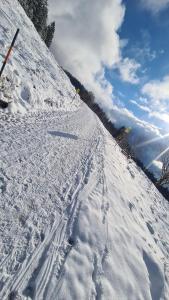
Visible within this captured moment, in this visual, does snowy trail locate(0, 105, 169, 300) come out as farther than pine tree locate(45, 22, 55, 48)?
No

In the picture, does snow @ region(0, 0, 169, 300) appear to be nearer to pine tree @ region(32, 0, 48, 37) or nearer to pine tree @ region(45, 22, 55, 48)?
pine tree @ region(32, 0, 48, 37)

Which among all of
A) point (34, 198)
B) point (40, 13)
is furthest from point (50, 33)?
point (34, 198)

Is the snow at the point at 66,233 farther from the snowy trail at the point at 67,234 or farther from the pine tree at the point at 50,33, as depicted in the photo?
the pine tree at the point at 50,33

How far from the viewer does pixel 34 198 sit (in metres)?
6.47

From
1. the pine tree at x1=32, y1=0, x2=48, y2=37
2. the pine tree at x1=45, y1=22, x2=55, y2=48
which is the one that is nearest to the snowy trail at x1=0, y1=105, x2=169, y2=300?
the pine tree at x1=32, y1=0, x2=48, y2=37

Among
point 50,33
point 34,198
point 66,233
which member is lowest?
point 34,198

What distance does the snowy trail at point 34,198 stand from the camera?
4.46 metres

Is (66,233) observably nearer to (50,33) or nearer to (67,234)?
(67,234)

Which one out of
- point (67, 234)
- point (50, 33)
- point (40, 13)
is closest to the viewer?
point (67, 234)

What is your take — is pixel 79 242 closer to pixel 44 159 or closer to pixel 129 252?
pixel 129 252

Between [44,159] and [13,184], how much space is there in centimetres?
281

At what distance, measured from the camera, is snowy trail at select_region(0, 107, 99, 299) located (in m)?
4.46

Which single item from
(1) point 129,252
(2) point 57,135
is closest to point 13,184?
(1) point 129,252

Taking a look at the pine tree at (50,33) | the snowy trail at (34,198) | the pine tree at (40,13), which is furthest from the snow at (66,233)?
the pine tree at (50,33)
